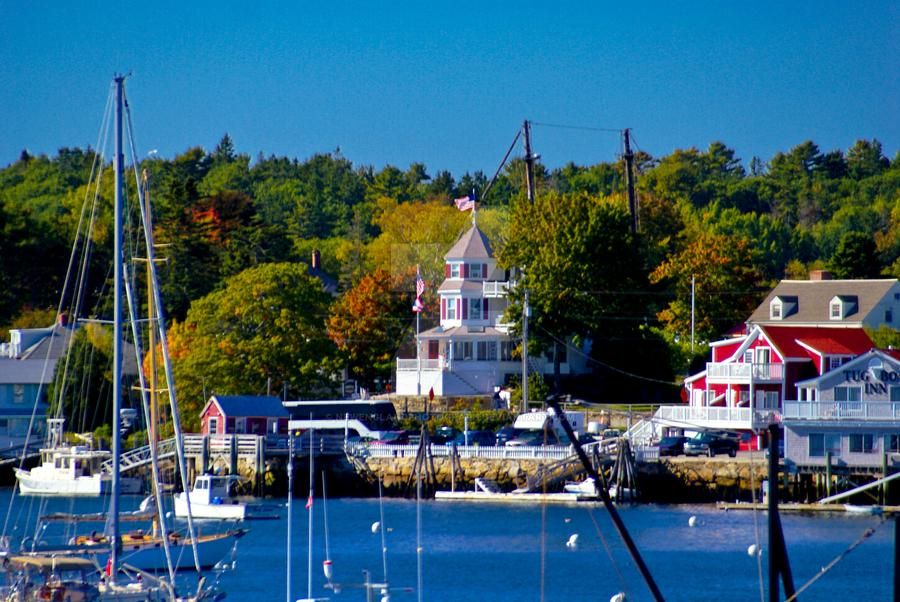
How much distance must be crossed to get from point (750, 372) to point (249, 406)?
829 inches

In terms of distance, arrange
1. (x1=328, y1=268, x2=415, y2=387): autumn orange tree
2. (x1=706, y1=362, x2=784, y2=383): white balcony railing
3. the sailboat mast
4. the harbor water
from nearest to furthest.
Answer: the sailboat mast
the harbor water
(x1=706, y1=362, x2=784, y2=383): white balcony railing
(x1=328, y1=268, x2=415, y2=387): autumn orange tree

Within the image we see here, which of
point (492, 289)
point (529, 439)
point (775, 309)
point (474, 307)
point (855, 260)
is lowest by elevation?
point (529, 439)

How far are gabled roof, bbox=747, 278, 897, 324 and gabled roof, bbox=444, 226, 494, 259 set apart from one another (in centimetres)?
1515

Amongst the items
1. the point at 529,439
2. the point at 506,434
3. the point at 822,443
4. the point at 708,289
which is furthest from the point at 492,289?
the point at 822,443

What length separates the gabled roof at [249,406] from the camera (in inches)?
3081

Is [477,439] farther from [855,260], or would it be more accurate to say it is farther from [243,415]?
[855,260]

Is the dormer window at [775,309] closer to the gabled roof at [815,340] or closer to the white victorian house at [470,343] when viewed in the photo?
the gabled roof at [815,340]

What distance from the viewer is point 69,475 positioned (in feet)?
247

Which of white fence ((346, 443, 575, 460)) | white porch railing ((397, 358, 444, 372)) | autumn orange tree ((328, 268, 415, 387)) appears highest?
autumn orange tree ((328, 268, 415, 387))

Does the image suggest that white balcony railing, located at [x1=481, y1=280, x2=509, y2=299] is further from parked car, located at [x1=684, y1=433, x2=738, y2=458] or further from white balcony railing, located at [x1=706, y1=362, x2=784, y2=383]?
parked car, located at [x1=684, y1=433, x2=738, y2=458]

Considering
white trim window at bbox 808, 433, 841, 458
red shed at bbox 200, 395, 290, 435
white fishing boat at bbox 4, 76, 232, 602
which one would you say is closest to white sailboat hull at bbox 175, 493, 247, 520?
white fishing boat at bbox 4, 76, 232, 602

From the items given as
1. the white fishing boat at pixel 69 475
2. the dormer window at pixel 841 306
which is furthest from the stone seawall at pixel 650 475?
the dormer window at pixel 841 306

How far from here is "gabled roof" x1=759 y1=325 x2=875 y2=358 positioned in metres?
76.1

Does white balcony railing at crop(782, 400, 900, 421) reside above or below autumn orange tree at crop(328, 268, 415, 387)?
below
